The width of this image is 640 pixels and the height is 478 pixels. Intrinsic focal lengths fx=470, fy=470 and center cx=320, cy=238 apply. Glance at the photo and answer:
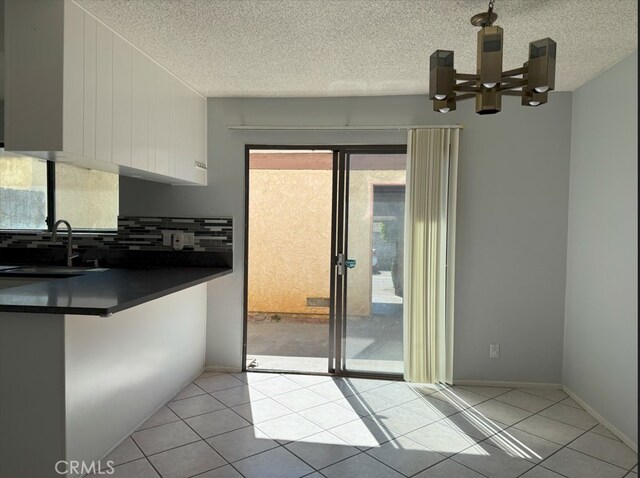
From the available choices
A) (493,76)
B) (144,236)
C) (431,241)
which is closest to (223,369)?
(144,236)

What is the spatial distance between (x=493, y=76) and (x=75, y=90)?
6.01 feet

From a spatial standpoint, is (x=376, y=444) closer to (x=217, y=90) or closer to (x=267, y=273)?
(x=217, y=90)

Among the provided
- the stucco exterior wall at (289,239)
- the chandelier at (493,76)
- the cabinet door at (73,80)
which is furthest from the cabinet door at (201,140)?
the stucco exterior wall at (289,239)

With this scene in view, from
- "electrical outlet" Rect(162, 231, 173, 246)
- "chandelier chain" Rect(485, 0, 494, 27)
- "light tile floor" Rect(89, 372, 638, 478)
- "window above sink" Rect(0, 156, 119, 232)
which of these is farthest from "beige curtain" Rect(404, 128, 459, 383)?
"window above sink" Rect(0, 156, 119, 232)

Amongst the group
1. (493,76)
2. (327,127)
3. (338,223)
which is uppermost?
(327,127)

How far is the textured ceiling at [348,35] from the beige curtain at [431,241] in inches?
20.6

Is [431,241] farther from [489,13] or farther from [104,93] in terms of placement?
[104,93]

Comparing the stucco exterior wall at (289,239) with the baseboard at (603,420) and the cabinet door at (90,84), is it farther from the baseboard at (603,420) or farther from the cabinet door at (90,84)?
the cabinet door at (90,84)

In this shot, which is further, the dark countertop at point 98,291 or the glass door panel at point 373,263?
the glass door panel at point 373,263

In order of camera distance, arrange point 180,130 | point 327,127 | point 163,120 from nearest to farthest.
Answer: point 163,120, point 180,130, point 327,127

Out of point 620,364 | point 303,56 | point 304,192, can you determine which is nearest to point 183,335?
point 303,56

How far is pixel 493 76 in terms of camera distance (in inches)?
70.4

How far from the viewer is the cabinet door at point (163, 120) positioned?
9.84ft

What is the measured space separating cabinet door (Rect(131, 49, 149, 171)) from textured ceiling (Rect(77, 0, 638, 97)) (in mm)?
100
